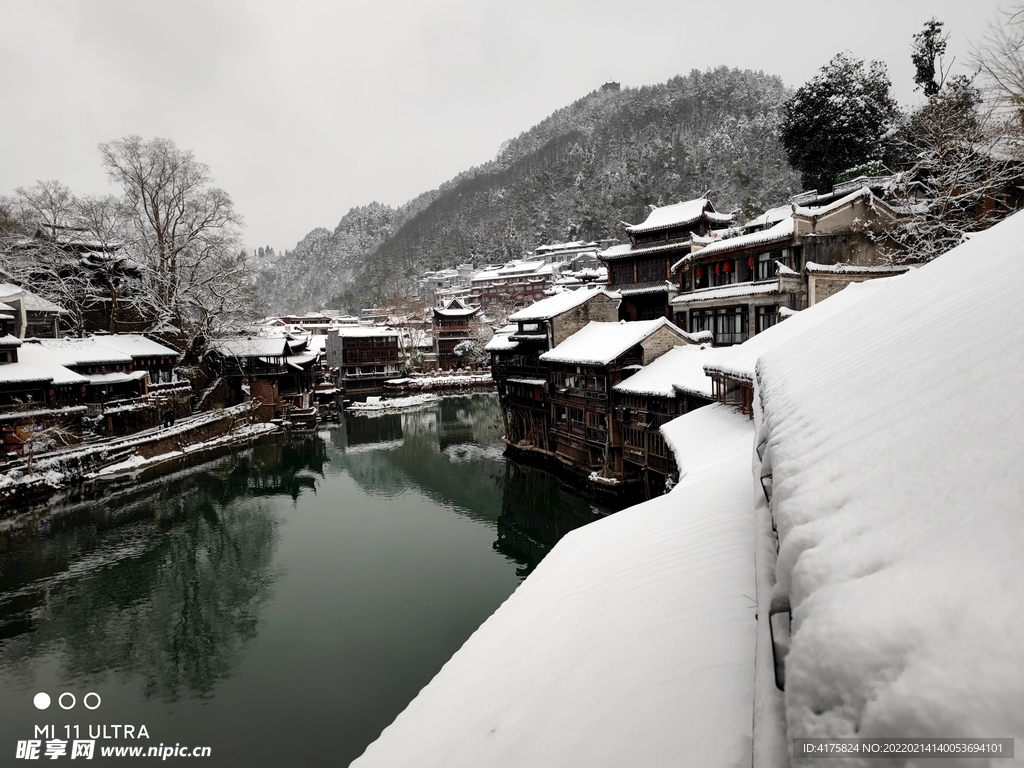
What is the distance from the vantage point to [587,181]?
89.4 meters

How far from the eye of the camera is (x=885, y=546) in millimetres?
1223

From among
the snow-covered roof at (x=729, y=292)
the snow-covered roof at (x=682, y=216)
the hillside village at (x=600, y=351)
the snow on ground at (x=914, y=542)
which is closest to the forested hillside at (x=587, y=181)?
the snow-covered roof at (x=682, y=216)

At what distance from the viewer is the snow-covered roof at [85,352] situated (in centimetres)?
2558

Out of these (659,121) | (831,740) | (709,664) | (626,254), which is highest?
(659,121)

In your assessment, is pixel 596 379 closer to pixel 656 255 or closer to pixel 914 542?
pixel 656 255

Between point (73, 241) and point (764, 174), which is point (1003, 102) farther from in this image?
point (764, 174)

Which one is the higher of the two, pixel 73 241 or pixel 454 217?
pixel 454 217

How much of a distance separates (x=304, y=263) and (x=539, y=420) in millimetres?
135536

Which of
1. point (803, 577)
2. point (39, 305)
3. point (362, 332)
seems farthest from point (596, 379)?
point (362, 332)

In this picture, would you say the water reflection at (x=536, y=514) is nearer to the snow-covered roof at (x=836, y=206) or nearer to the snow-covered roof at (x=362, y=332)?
the snow-covered roof at (x=836, y=206)

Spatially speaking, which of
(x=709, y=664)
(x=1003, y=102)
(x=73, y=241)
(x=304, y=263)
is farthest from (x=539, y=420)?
(x=304, y=263)

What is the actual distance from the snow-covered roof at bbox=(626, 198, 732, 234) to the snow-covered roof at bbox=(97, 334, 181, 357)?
30.1 metres

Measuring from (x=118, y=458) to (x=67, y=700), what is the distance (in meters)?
17.0

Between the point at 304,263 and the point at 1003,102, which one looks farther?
the point at 304,263
